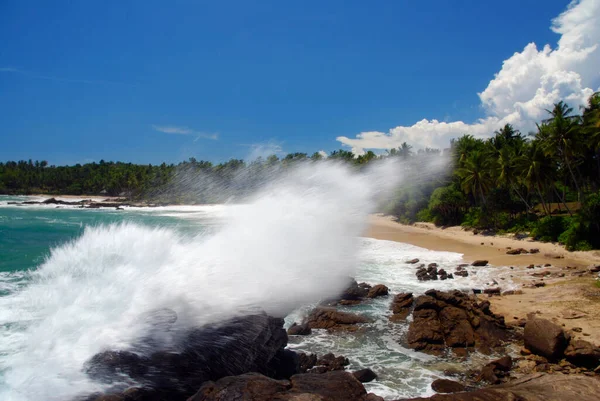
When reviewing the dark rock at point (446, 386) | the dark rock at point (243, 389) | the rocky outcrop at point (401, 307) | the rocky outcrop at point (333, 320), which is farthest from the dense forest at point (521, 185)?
the dark rock at point (243, 389)

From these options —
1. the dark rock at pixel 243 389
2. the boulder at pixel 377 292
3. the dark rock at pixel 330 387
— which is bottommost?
the boulder at pixel 377 292

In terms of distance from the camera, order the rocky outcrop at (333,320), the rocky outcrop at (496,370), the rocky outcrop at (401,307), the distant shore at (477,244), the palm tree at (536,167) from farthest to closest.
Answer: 1. the palm tree at (536,167)
2. the distant shore at (477,244)
3. the rocky outcrop at (401,307)
4. the rocky outcrop at (333,320)
5. the rocky outcrop at (496,370)

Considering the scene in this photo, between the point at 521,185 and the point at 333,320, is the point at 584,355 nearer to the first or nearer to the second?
the point at 333,320

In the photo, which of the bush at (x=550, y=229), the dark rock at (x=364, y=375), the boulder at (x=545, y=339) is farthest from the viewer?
the bush at (x=550, y=229)

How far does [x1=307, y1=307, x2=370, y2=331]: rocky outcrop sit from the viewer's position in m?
13.4

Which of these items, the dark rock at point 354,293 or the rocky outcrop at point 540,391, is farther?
the dark rock at point 354,293

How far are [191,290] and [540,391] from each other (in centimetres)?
841

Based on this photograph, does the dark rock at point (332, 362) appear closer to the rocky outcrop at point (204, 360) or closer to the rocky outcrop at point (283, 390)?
the rocky outcrop at point (204, 360)

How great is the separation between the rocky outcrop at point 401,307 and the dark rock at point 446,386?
16.3 ft

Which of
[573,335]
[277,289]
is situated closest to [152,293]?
[277,289]

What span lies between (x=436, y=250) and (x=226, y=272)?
1995 centimetres

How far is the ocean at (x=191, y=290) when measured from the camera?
862 centimetres

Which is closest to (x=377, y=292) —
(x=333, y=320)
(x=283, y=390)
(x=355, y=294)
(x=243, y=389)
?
(x=355, y=294)

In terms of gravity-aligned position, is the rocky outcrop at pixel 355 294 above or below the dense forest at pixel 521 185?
below
